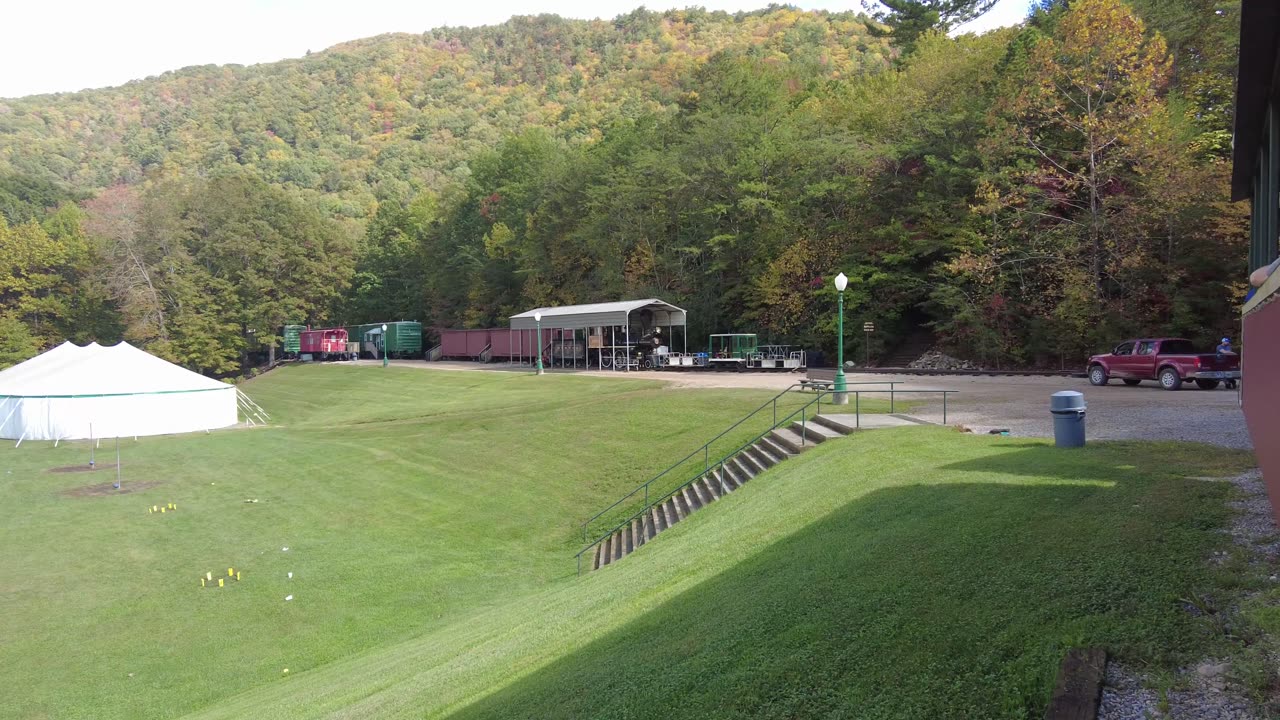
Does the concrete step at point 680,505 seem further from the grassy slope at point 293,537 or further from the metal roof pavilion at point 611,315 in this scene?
the metal roof pavilion at point 611,315

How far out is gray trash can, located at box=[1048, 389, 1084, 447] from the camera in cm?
1229

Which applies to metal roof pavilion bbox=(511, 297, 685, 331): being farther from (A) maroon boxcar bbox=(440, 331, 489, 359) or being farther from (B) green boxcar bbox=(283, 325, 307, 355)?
(B) green boxcar bbox=(283, 325, 307, 355)

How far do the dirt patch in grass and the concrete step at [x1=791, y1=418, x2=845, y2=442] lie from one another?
19.4 meters

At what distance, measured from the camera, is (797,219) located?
45.1 metres

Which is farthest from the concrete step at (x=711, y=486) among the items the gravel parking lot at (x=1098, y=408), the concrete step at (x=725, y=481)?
the gravel parking lot at (x=1098, y=408)

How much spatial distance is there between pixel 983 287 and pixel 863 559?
100.0 ft

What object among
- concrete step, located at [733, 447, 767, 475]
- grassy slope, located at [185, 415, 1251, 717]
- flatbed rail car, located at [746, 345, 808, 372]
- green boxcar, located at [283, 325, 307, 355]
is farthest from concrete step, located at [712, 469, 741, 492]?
green boxcar, located at [283, 325, 307, 355]

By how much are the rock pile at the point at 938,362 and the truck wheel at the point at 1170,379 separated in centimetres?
1215

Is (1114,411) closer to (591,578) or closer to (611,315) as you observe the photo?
(591,578)

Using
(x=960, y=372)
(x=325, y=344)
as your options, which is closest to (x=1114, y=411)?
(x=960, y=372)

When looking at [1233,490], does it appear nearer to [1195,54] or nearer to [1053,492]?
[1053,492]

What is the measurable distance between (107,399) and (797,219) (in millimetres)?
35040

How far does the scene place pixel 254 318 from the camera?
226 feet

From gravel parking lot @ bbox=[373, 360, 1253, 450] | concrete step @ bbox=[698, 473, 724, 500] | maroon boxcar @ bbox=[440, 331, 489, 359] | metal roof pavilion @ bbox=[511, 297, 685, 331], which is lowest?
concrete step @ bbox=[698, 473, 724, 500]
